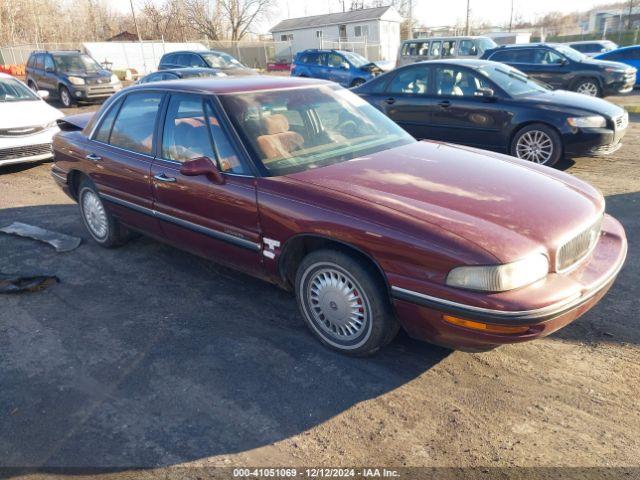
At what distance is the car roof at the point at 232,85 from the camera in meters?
3.89

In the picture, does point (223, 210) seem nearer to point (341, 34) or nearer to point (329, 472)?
point (329, 472)

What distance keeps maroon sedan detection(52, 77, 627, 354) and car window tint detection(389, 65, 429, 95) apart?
403 cm

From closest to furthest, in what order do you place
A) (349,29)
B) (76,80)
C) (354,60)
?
1. (76,80)
2. (354,60)
3. (349,29)

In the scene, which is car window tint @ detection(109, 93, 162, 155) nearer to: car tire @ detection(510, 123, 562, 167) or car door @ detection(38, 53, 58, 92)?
car tire @ detection(510, 123, 562, 167)

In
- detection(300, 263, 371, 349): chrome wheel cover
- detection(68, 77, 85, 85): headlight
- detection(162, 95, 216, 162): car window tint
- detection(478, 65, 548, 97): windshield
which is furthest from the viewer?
detection(68, 77, 85, 85): headlight

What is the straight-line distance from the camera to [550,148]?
705 cm

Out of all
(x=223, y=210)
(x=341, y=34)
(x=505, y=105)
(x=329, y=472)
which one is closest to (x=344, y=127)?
(x=223, y=210)

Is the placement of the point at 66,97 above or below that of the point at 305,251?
above

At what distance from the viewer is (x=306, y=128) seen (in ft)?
12.7

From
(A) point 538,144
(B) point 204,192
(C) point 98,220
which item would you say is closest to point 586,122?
(A) point 538,144

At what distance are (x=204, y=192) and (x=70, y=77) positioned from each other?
15554mm

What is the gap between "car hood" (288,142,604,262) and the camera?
2.69 meters

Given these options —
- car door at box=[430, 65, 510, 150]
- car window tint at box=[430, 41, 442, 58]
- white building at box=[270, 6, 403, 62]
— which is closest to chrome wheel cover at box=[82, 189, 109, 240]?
car door at box=[430, 65, 510, 150]

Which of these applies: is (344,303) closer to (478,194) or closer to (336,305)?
(336,305)
